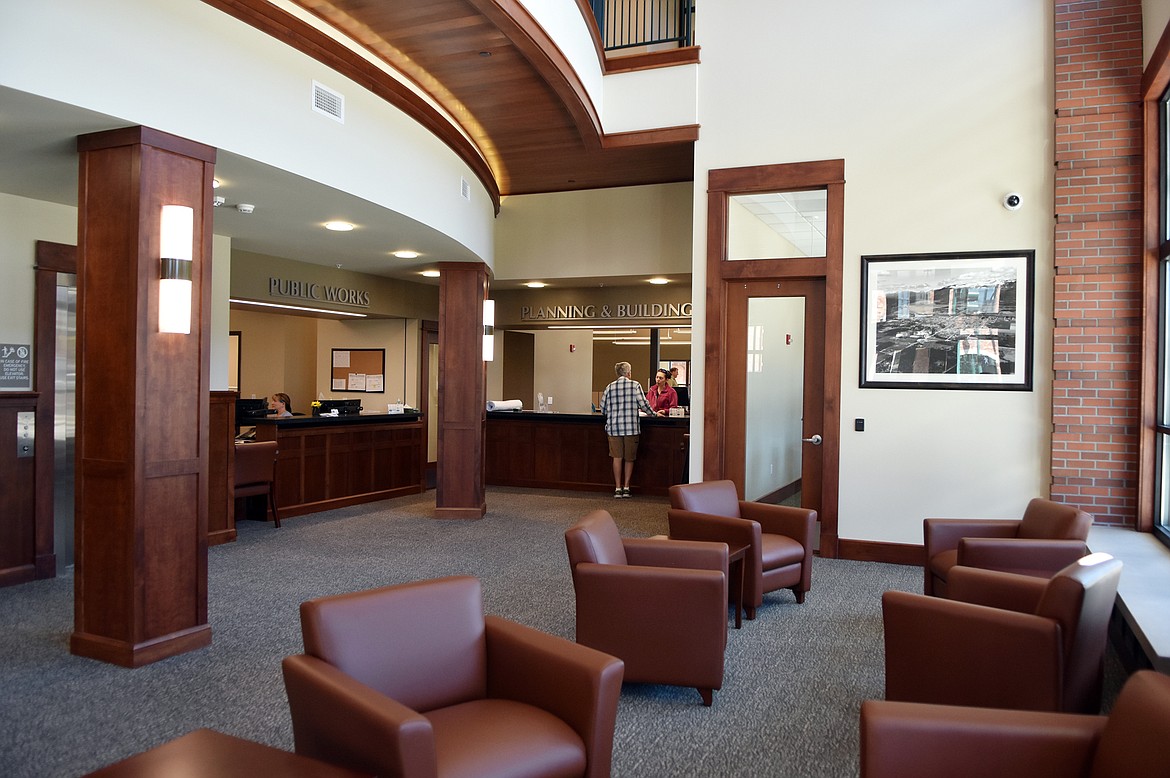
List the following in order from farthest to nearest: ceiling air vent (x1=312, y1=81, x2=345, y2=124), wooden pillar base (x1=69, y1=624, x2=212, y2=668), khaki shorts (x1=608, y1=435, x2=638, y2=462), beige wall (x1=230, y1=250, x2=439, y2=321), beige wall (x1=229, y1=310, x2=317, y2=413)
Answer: beige wall (x1=229, y1=310, x2=317, y2=413)
khaki shorts (x1=608, y1=435, x2=638, y2=462)
beige wall (x1=230, y1=250, x2=439, y2=321)
ceiling air vent (x1=312, y1=81, x2=345, y2=124)
wooden pillar base (x1=69, y1=624, x2=212, y2=668)

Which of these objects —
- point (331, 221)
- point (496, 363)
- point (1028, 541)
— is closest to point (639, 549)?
point (1028, 541)

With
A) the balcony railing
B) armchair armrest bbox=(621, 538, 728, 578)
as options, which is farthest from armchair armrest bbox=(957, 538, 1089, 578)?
the balcony railing

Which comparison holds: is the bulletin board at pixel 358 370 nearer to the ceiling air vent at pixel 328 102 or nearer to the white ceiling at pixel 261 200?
the white ceiling at pixel 261 200

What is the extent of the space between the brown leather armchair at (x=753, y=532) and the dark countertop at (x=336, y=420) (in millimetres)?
4668

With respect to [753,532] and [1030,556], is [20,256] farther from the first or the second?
[1030,556]

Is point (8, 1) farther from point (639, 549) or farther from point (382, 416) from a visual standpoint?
point (382, 416)

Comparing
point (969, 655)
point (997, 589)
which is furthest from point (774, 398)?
point (969, 655)

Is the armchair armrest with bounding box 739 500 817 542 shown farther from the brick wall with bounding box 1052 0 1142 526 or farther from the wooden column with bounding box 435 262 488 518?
the wooden column with bounding box 435 262 488 518

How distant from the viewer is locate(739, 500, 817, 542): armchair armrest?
5.09 m

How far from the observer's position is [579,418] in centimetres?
1013

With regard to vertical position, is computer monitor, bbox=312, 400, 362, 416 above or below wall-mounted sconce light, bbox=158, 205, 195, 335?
below

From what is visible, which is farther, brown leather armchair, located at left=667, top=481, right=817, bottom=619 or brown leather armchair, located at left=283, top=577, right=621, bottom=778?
brown leather armchair, located at left=667, top=481, right=817, bottom=619

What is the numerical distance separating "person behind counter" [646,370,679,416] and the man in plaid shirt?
0.73 metres

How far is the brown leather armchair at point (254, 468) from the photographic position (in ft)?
23.4
